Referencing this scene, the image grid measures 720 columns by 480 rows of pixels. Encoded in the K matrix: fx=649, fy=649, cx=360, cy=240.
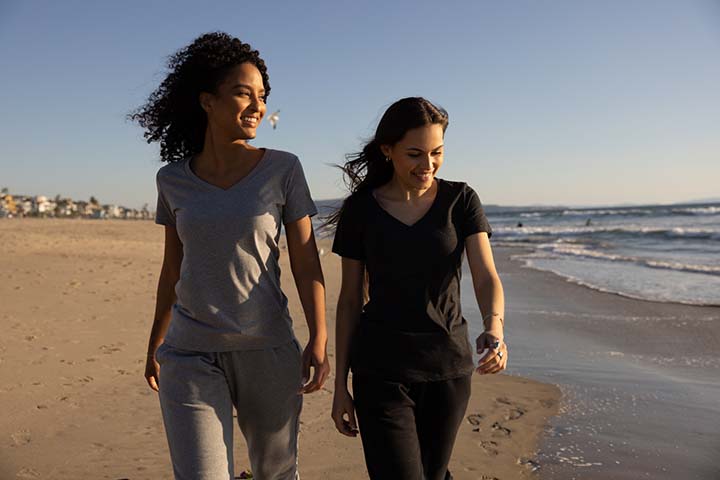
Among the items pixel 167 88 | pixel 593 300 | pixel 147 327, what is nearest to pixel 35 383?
pixel 147 327

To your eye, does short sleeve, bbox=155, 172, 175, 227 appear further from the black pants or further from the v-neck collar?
the black pants

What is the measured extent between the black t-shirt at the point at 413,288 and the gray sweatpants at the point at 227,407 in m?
0.30

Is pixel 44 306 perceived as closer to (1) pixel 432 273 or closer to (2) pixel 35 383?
(2) pixel 35 383

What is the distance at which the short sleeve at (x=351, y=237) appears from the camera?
2473 millimetres

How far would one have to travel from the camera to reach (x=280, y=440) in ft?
7.74

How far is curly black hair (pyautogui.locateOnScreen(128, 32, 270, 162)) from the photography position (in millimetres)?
A: 2475

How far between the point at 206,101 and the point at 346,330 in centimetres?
105

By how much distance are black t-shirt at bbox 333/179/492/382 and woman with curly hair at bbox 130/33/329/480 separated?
200 mm

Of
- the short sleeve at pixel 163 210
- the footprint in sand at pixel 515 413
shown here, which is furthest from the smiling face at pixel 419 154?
the footprint in sand at pixel 515 413

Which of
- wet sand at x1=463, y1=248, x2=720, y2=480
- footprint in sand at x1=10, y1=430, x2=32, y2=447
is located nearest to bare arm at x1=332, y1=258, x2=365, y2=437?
wet sand at x1=463, y1=248, x2=720, y2=480

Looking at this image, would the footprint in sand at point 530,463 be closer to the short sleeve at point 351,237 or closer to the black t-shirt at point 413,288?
the black t-shirt at point 413,288

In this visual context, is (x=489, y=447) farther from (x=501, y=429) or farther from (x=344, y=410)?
(x=344, y=410)

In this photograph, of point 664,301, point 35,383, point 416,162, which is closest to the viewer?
point 416,162

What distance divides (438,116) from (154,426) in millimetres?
3563
